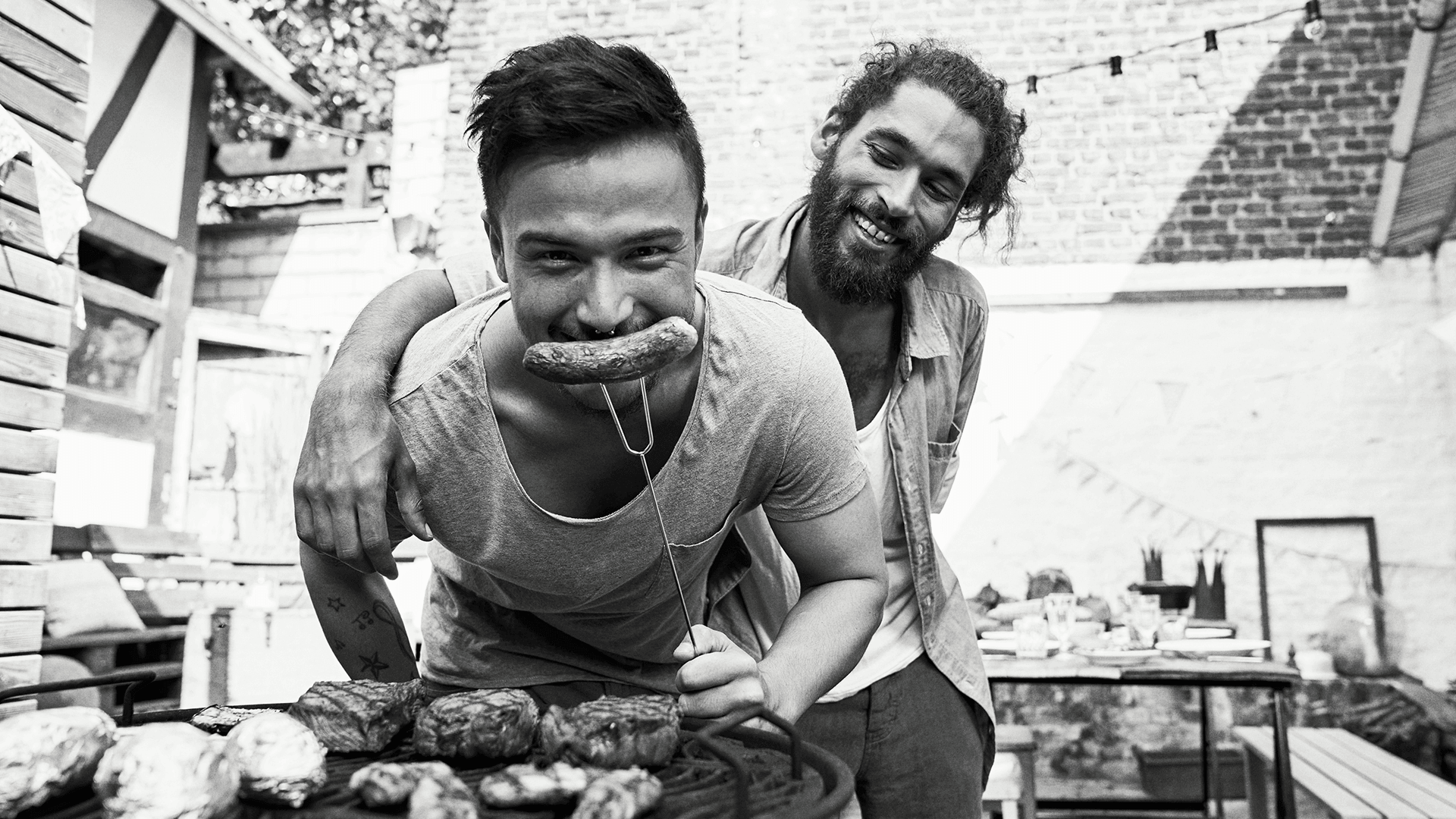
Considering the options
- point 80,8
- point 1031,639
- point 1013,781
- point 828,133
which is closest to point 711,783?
point 828,133

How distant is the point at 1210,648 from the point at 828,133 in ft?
8.74

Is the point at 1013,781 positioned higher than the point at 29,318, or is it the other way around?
the point at 29,318

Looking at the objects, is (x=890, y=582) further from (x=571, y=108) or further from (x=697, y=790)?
(x=571, y=108)

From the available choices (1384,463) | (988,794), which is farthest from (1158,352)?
(988,794)

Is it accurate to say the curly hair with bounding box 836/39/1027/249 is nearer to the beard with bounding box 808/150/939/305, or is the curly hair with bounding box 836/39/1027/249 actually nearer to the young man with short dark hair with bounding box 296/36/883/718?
the beard with bounding box 808/150/939/305

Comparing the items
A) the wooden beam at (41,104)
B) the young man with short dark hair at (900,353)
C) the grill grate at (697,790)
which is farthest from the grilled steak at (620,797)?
the wooden beam at (41,104)

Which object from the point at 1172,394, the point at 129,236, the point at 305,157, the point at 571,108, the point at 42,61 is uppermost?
the point at 305,157

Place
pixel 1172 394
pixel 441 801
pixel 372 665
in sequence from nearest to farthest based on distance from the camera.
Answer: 1. pixel 441 801
2. pixel 372 665
3. pixel 1172 394

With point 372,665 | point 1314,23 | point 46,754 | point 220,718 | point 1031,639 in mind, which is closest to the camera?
point 46,754

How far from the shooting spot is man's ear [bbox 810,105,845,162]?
112 inches

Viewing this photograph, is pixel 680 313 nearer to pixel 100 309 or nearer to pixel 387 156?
pixel 100 309

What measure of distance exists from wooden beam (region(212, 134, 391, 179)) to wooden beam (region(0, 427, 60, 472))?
5.57 metres

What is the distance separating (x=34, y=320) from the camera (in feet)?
13.8

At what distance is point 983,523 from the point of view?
7.70 metres
